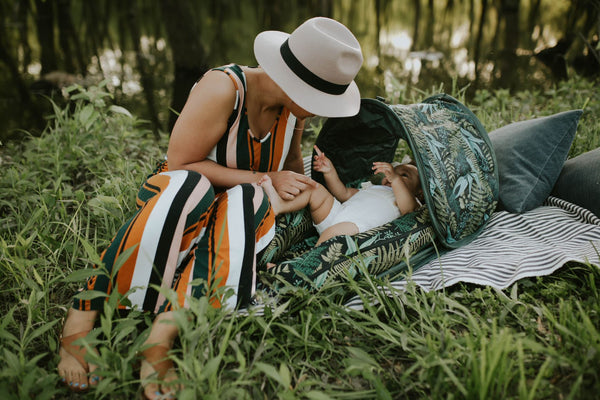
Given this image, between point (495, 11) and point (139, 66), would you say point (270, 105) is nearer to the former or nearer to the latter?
point (139, 66)

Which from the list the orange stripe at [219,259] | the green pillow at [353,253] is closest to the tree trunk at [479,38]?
the green pillow at [353,253]

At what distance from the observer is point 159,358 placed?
120 centimetres

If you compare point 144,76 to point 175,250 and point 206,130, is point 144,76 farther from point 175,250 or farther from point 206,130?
point 175,250

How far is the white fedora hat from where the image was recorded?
147 centimetres

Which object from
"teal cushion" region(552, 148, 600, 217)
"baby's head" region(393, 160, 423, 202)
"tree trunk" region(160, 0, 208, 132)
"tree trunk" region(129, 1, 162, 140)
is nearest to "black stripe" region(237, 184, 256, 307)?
"baby's head" region(393, 160, 423, 202)

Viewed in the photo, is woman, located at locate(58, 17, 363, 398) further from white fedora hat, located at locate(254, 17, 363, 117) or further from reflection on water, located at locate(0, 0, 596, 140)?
reflection on water, located at locate(0, 0, 596, 140)

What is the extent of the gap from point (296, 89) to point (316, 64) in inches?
4.6

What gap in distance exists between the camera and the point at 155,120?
4590 mm

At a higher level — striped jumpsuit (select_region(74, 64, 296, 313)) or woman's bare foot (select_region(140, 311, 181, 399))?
striped jumpsuit (select_region(74, 64, 296, 313))

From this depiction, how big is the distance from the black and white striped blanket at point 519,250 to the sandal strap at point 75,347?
0.90 metres

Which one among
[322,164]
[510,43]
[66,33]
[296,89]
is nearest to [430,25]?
[510,43]

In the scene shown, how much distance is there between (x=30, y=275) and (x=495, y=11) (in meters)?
13.0

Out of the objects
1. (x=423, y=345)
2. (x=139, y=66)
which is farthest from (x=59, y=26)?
(x=423, y=345)

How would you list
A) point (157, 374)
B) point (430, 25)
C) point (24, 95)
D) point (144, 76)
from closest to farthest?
1. point (157, 374)
2. point (24, 95)
3. point (144, 76)
4. point (430, 25)
